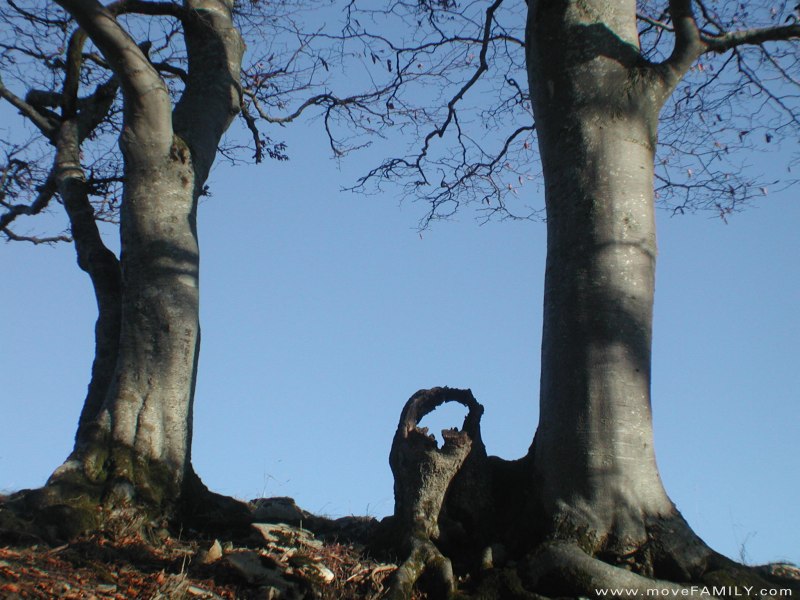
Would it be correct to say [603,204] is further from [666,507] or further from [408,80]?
[408,80]

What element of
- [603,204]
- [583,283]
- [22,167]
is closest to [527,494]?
[583,283]

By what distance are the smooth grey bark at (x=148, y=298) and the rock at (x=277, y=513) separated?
478 mm

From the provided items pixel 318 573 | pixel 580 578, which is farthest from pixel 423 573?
pixel 580 578

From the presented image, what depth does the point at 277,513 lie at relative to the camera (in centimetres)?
562

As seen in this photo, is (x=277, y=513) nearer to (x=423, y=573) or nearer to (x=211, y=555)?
(x=211, y=555)

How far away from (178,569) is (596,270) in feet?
9.02

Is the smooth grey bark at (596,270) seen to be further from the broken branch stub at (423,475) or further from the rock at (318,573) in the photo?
the rock at (318,573)

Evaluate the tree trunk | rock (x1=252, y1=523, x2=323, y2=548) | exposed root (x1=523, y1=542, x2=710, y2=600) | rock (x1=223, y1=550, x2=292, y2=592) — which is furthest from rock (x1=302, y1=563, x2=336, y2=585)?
the tree trunk

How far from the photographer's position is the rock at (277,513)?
5535 mm

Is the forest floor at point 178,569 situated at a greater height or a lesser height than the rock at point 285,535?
lesser

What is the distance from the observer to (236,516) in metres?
5.33

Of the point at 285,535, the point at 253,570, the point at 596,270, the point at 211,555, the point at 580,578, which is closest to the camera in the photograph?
the point at 580,578

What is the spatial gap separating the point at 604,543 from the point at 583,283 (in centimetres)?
140

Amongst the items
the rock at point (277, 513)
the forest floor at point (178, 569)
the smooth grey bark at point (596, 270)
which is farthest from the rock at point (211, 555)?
the smooth grey bark at point (596, 270)
